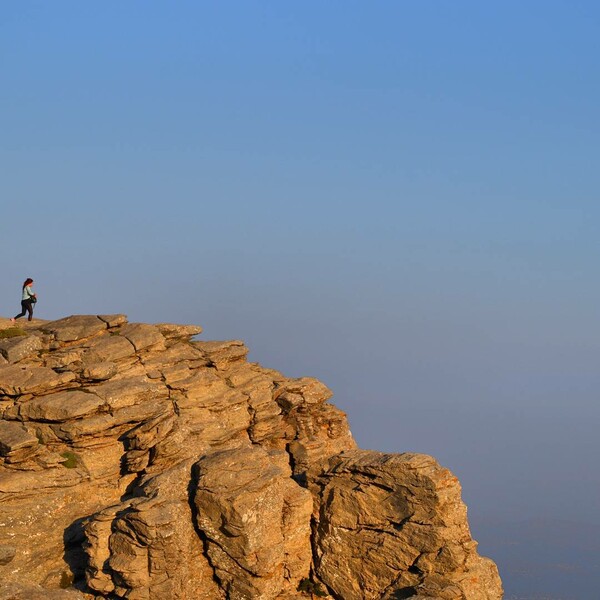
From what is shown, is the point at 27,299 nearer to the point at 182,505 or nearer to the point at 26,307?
the point at 26,307

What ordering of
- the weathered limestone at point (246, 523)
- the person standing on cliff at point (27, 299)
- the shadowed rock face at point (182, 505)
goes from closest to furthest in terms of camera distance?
1. the shadowed rock face at point (182, 505)
2. the weathered limestone at point (246, 523)
3. the person standing on cliff at point (27, 299)

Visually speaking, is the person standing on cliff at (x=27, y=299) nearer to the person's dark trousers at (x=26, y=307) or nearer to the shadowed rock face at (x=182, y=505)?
the person's dark trousers at (x=26, y=307)

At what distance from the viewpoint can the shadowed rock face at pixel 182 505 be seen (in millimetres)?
47094

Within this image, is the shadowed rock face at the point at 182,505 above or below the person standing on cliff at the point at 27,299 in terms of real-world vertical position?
below

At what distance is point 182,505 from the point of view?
158ft

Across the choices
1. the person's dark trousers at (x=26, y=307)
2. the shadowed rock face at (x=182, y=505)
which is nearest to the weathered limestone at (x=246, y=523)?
the shadowed rock face at (x=182, y=505)

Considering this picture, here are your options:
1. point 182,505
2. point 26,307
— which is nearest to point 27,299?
point 26,307

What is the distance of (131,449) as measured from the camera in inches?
2084

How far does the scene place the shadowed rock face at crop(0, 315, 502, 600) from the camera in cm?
4709

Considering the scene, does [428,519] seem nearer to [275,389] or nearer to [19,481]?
[275,389]

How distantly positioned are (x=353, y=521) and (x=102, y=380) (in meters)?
17.7

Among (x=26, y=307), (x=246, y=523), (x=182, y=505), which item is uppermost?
(x=26, y=307)

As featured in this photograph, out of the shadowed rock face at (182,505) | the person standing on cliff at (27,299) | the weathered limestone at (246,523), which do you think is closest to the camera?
the shadowed rock face at (182,505)

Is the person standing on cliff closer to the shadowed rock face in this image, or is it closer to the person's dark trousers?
the person's dark trousers
